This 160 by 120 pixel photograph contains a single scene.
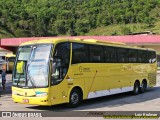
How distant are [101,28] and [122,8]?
420 inches

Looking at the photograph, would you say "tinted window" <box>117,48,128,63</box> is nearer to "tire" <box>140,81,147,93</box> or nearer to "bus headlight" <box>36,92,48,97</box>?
"tire" <box>140,81,147,93</box>

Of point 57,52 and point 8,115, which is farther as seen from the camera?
point 57,52

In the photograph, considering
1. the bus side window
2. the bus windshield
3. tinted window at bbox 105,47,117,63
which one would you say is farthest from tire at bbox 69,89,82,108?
tinted window at bbox 105,47,117,63

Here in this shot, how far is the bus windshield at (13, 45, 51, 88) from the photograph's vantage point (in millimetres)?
12758

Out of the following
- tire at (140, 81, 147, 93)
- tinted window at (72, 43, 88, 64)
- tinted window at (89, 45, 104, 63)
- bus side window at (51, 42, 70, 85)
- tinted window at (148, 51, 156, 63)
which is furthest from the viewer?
tinted window at (148, 51, 156, 63)

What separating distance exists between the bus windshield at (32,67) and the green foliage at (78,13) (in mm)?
97365

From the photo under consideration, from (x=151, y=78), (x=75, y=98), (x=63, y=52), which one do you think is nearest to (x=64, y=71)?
(x=63, y=52)

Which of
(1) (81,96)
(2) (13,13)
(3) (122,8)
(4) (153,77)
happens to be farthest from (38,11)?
(1) (81,96)

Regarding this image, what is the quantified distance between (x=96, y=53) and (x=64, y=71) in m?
2.73

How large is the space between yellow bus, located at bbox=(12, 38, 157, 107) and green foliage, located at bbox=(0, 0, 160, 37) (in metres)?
94.7

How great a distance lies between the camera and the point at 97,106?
14.2 meters

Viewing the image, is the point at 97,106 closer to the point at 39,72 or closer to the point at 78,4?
the point at 39,72

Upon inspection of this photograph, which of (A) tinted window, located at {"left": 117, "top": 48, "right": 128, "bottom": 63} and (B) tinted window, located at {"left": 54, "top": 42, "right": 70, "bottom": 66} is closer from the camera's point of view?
(B) tinted window, located at {"left": 54, "top": 42, "right": 70, "bottom": 66}

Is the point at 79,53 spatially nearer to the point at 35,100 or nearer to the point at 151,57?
the point at 35,100
